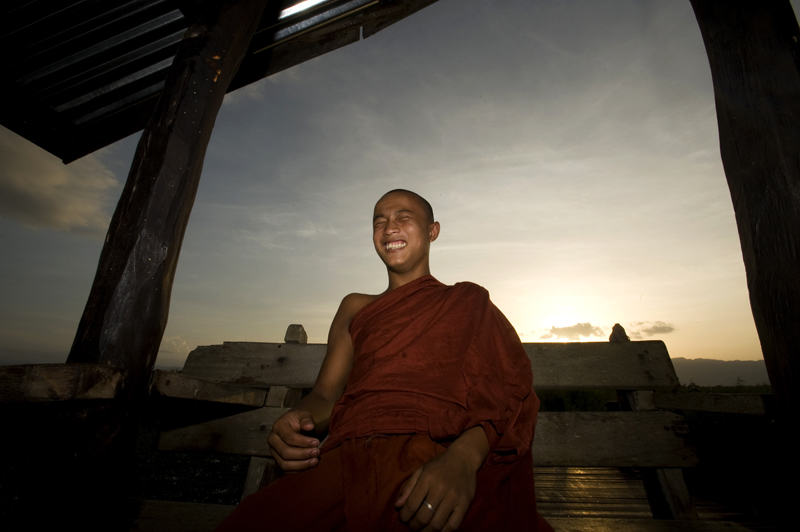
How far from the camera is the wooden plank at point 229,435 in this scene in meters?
2.26

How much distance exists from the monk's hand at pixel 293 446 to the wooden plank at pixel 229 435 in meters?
1.13

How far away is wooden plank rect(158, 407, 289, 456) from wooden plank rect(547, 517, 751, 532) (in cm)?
184

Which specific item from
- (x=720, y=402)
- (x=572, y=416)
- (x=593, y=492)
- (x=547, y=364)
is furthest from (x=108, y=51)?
(x=593, y=492)

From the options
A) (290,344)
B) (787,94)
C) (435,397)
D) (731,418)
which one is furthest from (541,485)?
(787,94)

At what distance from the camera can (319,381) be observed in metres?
1.84

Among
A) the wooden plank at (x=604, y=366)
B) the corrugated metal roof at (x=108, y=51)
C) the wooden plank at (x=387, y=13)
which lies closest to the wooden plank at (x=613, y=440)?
the wooden plank at (x=604, y=366)

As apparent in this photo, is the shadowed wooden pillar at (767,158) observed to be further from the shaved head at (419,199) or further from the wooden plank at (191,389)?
the wooden plank at (191,389)

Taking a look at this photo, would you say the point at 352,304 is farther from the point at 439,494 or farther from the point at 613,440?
the point at 613,440

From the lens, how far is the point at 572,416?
2150mm

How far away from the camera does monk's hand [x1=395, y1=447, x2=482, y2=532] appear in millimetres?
932

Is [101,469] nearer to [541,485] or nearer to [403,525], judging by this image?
[403,525]

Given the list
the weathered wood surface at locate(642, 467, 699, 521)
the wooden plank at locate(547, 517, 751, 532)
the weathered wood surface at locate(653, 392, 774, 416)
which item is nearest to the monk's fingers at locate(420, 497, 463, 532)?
the wooden plank at locate(547, 517, 751, 532)

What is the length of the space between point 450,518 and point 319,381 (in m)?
1.07

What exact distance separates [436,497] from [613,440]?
172cm
